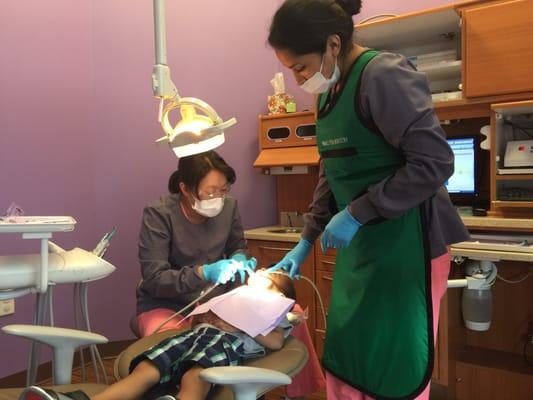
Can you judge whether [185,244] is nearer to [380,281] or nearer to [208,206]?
[208,206]

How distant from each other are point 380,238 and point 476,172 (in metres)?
1.53

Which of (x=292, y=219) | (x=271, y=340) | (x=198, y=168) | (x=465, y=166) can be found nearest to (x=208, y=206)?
(x=198, y=168)

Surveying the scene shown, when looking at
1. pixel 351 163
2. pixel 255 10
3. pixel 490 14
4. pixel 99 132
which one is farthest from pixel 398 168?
pixel 255 10

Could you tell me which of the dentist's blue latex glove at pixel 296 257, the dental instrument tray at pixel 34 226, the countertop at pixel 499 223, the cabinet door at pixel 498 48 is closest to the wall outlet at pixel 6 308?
the dental instrument tray at pixel 34 226

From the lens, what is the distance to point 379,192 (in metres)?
1.02

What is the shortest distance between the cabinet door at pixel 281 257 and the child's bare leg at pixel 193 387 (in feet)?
4.61

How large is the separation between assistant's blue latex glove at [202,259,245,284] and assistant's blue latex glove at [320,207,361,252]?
0.61 meters

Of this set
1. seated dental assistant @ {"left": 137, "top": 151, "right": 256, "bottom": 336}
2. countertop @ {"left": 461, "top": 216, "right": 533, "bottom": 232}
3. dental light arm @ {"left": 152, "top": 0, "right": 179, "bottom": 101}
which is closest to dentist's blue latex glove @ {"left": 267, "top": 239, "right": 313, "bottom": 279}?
seated dental assistant @ {"left": 137, "top": 151, "right": 256, "bottom": 336}

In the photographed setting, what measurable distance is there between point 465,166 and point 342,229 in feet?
5.23

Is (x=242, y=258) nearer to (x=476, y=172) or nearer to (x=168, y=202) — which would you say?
(x=168, y=202)

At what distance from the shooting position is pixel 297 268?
58.6 inches

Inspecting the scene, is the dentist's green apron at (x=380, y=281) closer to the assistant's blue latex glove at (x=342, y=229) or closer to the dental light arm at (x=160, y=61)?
the assistant's blue latex glove at (x=342, y=229)

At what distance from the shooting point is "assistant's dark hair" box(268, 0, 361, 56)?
41.5 inches

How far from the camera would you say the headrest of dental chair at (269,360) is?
4.09ft
